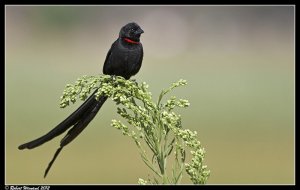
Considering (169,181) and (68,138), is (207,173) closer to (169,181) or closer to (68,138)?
(169,181)

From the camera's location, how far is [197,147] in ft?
5.66

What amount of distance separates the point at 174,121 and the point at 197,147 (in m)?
0.15

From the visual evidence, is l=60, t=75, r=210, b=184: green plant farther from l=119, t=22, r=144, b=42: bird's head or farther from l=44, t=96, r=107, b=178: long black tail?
l=119, t=22, r=144, b=42: bird's head

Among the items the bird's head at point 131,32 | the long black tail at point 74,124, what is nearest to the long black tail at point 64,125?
the long black tail at point 74,124

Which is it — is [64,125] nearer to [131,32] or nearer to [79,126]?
[79,126]

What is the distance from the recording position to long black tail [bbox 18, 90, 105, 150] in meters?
1.86

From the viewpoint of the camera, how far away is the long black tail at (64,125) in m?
1.86

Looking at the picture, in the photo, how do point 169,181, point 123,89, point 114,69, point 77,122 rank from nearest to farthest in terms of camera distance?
point 169,181 → point 123,89 → point 77,122 → point 114,69

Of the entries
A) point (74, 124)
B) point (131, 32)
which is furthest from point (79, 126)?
point (131, 32)

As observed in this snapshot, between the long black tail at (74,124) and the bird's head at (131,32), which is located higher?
the bird's head at (131,32)

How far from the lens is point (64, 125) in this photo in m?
2.15

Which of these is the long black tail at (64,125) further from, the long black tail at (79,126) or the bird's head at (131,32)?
the bird's head at (131,32)

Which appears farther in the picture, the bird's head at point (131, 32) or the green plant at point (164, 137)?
the bird's head at point (131, 32)

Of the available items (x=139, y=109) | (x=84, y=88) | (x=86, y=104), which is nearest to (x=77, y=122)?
(x=86, y=104)
